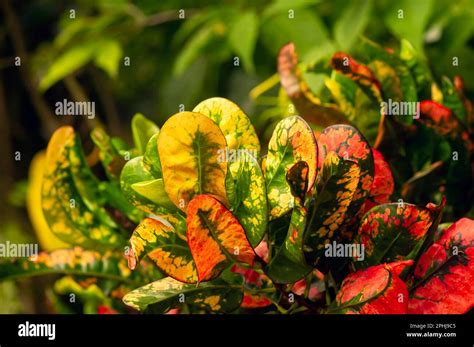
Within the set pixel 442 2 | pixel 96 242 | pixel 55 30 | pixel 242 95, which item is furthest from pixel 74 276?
pixel 55 30

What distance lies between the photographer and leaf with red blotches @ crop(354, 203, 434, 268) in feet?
0.85

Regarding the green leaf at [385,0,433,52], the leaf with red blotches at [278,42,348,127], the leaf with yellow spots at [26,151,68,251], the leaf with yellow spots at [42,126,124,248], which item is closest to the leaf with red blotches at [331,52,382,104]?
the leaf with red blotches at [278,42,348,127]

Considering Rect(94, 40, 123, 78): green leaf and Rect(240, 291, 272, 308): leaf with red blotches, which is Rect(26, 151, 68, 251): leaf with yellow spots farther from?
Rect(240, 291, 272, 308): leaf with red blotches

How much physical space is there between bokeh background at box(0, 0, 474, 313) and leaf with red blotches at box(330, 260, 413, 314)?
0.18 m

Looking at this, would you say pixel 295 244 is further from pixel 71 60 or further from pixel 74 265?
pixel 71 60

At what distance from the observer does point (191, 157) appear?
27cm

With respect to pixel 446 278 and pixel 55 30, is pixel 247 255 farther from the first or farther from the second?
pixel 55 30

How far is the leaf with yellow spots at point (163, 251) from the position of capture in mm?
266

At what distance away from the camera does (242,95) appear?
1.09 metres

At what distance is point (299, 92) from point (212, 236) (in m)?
0.12

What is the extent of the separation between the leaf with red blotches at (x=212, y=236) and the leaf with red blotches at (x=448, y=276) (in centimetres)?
7

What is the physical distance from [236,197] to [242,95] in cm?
83

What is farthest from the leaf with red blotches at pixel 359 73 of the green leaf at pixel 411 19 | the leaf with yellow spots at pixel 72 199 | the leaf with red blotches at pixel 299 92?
the green leaf at pixel 411 19

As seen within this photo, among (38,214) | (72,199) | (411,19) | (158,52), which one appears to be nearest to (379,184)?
(72,199)
